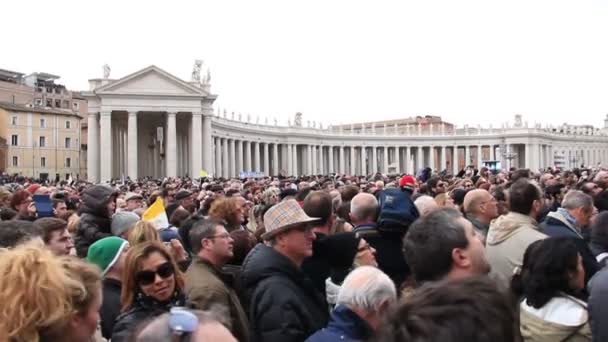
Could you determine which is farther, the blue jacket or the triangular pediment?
the triangular pediment

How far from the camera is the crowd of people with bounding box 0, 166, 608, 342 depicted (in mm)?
2312

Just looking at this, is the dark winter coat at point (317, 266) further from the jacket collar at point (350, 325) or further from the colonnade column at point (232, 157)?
the colonnade column at point (232, 157)

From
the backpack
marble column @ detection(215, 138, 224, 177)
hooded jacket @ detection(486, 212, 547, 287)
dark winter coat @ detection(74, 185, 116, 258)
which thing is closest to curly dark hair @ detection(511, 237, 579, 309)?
hooded jacket @ detection(486, 212, 547, 287)

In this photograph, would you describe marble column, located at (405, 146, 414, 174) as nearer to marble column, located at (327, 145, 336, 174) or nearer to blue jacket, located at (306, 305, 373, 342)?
marble column, located at (327, 145, 336, 174)

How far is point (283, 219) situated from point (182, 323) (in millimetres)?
3367

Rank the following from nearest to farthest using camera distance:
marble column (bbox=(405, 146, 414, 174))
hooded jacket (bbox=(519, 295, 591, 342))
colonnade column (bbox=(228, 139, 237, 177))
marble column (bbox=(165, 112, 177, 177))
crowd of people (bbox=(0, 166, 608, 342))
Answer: crowd of people (bbox=(0, 166, 608, 342)), hooded jacket (bbox=(519, 295, 591, 342)), marble column (bbox=(165, 112, 177, 177)), colonnade column (bbox=(228, 139, 237, 177)), marble column (bbox=(405, 146, 414, 174))

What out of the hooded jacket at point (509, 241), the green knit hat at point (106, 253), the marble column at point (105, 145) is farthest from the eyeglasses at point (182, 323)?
the marble column at point (105, 145)

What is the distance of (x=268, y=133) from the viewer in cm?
8900

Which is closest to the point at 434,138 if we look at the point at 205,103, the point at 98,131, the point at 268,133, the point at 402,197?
the point at 268,133

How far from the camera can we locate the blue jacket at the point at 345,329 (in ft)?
13.3

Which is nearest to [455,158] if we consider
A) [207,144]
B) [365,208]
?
[207,144]

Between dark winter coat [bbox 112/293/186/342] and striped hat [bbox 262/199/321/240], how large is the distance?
37.8 inches

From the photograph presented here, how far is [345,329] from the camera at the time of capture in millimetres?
4109

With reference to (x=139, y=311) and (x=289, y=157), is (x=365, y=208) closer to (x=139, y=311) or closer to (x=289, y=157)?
(x=139, y=311)
